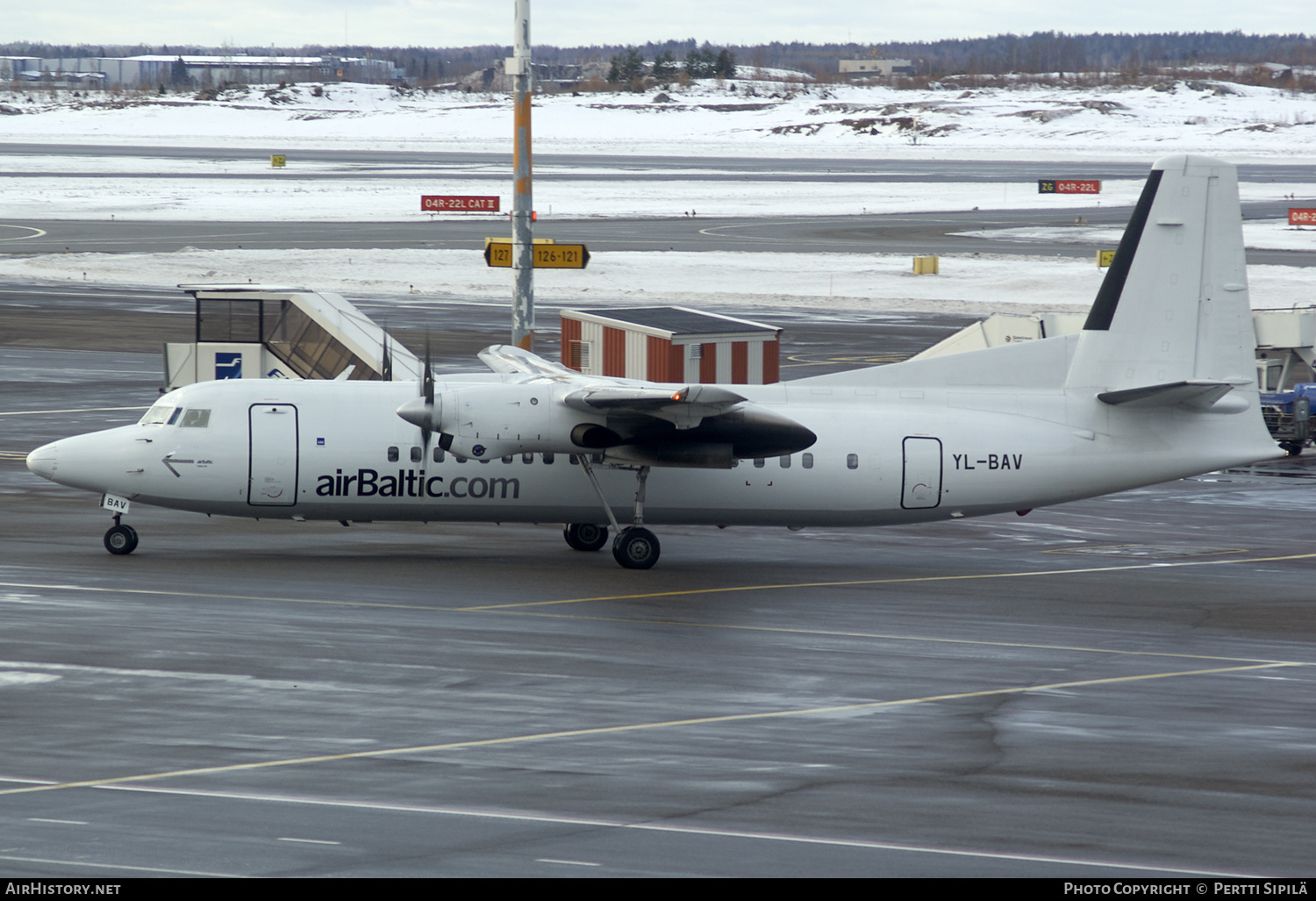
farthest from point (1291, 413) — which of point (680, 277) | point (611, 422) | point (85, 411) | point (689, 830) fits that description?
point (680, 277)

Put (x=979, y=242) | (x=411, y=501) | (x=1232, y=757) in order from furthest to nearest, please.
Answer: (x=979, y=242)
(x=411, y=501)
(x=1232, y=757)

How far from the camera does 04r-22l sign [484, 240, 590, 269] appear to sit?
29.1m

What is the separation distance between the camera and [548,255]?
29.5 m

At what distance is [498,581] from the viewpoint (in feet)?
76.2

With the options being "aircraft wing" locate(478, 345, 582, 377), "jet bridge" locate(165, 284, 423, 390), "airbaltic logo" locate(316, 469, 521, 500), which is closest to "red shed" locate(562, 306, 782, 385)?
"jet bridge" locate(165, 284, 423, 390)

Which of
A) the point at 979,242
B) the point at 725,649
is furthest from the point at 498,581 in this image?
the point at 979,242

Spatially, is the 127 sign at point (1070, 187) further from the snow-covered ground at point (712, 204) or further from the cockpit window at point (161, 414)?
the cockpit window at point (161, 414)

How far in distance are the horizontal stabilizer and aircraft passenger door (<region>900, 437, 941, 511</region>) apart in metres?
3.01

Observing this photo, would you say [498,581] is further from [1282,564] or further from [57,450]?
[1282,564]

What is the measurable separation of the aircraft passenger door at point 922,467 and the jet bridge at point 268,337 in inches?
686

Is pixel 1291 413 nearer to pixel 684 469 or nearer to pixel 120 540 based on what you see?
pixel 684 469

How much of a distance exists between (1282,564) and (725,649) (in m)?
11.8

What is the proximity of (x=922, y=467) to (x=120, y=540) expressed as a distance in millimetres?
12733
